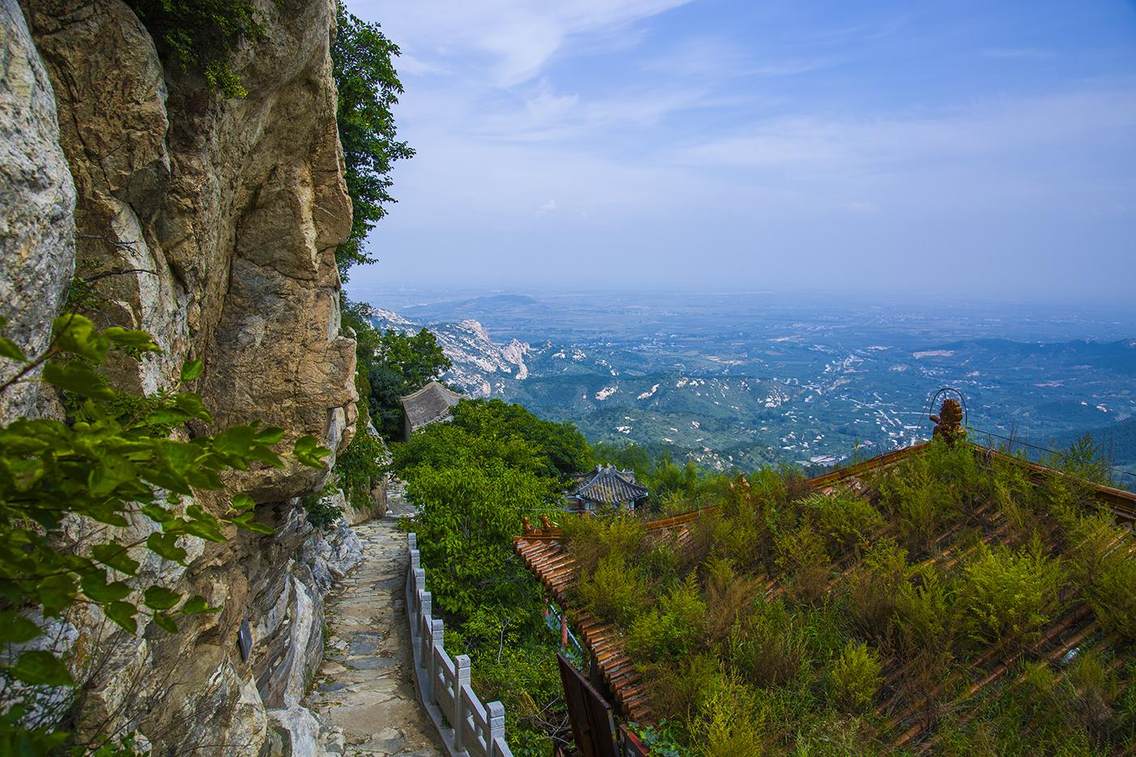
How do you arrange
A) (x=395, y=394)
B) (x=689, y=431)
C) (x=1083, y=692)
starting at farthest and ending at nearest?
(x=689, y=431) → (x=395, y=394) → (x=1083, y=692)

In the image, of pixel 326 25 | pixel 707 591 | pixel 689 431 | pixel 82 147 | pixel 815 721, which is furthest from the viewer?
pixel 689 431

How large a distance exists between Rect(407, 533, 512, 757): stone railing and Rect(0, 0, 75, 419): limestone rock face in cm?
583

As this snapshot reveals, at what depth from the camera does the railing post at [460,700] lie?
8375mm

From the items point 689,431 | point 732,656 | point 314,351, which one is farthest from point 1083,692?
point 689,431

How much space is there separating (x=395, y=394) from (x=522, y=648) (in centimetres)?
2231

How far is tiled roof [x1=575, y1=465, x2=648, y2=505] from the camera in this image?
26250 mm

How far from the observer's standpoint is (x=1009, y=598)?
4.47 m

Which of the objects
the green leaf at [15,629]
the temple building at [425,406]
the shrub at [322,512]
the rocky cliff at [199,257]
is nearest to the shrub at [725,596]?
the rocky cliff at [199,257]

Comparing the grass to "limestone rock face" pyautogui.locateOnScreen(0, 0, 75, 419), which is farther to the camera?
the grass

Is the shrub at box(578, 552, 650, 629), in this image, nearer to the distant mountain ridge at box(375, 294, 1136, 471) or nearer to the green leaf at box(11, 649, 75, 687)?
the green leaf at box(11, 649, 75, 687)

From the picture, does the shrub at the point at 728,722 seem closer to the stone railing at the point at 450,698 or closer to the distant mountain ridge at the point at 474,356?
the stone railing at the point at 450,698

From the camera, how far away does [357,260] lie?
1572 cm

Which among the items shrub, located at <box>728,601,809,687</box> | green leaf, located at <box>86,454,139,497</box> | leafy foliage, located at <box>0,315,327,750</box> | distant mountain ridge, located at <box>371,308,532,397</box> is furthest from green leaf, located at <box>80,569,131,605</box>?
distant mountain ridge, located at <box>371,308,532,397</box>

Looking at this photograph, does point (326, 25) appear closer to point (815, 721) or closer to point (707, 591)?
point (707, 591)
